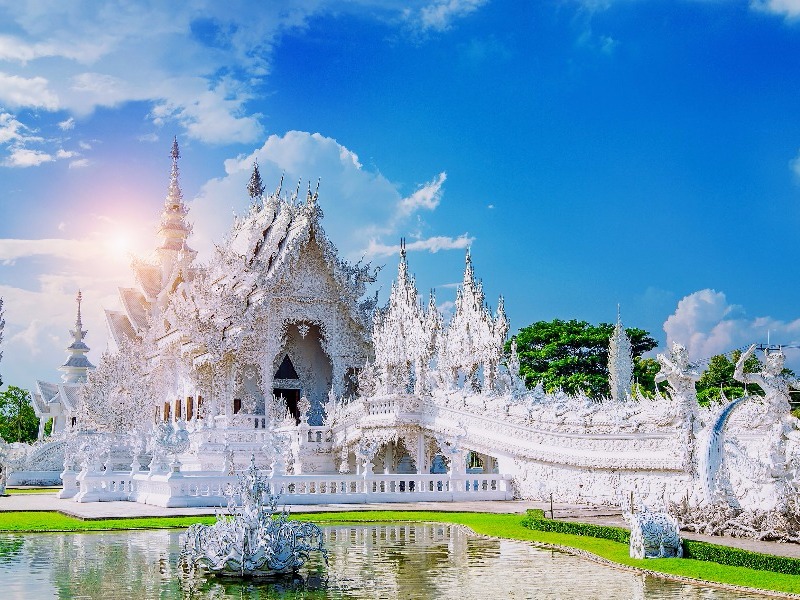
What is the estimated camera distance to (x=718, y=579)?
954 centimetres

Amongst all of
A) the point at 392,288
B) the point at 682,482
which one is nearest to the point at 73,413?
the point at 392,288

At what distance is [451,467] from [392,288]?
1201 cm

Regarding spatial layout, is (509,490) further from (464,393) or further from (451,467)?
(464,393)

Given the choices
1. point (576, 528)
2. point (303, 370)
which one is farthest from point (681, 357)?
point (303, 370)

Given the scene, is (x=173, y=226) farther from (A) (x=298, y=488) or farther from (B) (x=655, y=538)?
(B) (x=655, y=538)

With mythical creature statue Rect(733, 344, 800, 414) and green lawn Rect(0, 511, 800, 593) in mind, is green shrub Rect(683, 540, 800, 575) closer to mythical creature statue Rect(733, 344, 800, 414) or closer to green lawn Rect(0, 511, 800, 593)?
green lawn Rect(0, 511, 800, 593)

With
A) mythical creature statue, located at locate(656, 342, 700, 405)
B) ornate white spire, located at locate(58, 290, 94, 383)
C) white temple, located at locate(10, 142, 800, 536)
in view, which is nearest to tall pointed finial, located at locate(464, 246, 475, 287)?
white temple, located at locate(10, 142, 800, 536)

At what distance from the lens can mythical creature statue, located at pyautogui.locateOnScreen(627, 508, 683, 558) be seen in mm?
Answer: 11070

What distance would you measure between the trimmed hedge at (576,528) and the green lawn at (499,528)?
0.38 feet

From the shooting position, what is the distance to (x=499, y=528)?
14.7 m

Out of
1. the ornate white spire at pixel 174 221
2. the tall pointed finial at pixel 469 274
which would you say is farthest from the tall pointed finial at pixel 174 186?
the tall pointed finial at pixel 469 274

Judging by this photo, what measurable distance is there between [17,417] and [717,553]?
54334 mm

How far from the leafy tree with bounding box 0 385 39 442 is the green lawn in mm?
Answer: 41651

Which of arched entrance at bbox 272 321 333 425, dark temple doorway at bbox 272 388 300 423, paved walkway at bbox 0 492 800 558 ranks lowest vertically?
paved walkway at bbox 0 492 800 558
